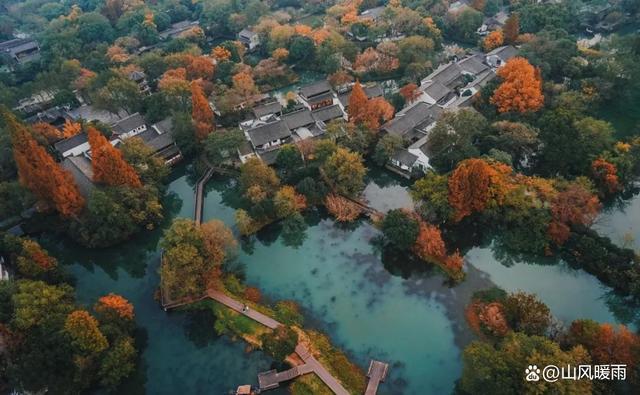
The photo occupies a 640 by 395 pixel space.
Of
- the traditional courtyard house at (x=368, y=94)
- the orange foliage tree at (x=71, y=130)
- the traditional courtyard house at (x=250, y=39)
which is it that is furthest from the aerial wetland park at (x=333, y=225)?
the traditional courtyard house at (x=250, y=39)

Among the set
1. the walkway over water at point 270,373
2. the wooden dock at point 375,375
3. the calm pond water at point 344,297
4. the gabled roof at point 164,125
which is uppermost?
the gabled roof at point 164,125

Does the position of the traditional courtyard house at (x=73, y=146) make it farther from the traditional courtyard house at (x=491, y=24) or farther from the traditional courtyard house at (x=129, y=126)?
the traditional courtyard house at (x=491, y=24)

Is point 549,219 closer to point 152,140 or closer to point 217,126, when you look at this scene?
point 217,126

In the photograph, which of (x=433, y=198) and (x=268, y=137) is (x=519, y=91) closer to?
(x=433, y=198)

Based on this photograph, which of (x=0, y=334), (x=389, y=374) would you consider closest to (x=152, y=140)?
(x=0, y=334)

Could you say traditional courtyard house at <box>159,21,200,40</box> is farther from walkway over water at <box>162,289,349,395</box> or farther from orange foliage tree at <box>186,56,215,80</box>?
walkway over water at <box>162,289,349,395</box>

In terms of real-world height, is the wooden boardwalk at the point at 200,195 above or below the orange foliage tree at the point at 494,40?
below

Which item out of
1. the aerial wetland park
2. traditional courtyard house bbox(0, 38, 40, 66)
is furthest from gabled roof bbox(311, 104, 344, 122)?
traditional courtyard house bbox(0, 38, 40, 66)
